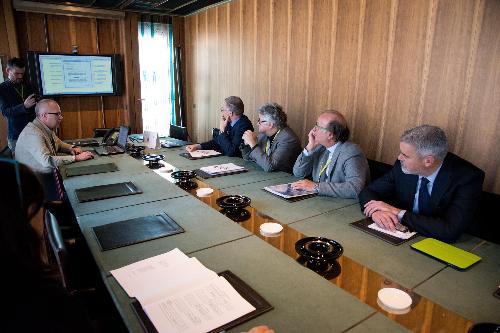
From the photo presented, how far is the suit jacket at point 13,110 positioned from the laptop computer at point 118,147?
120 cm

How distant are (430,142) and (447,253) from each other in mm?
610

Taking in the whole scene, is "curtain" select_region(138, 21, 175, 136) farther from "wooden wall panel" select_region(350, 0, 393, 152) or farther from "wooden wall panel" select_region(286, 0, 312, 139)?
"wooden wall panel" select_region(350, 0, 393, 152)

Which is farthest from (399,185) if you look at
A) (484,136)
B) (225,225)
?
(225,225)

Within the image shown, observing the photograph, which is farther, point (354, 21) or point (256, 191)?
point (354, 21)

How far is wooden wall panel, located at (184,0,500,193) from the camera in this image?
2350 millimetres

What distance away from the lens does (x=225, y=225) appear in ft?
5.41

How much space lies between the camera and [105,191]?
2146mm

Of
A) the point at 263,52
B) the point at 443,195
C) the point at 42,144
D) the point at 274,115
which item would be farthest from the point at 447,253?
the point at 263,52

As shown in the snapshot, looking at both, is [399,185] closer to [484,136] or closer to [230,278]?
[484,136]

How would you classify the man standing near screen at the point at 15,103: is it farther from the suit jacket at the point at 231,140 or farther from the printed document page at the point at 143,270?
the printed document page at the point at 143,270

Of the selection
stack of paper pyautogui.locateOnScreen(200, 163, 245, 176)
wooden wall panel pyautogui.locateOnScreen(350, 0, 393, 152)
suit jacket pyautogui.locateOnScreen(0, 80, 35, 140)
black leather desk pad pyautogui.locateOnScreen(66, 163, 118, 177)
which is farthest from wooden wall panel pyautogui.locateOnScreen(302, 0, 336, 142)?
suit jacket pyautogui.locateOnScreen(0, 80, 35, 140)

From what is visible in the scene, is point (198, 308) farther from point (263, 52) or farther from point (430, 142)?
point (263, 52)

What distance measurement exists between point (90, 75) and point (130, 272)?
4992 millimetres

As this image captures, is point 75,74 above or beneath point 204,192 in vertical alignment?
above
